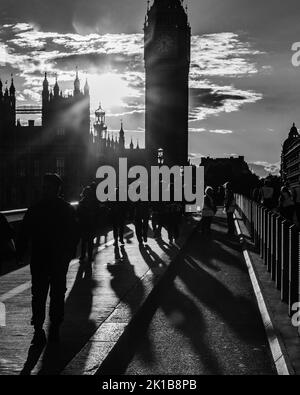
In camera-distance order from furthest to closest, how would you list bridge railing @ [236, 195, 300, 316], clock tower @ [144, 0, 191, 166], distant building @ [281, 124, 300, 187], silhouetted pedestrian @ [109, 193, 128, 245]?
clock tower @ [144, 0, 191, 166]
distant building @ [281, 124, 300, 187]
silhouetted pedestrian @ [109, 193, 128, 245]
bridge railing @ [236, 195, 300, 316]

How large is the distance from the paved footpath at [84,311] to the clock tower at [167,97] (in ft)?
395

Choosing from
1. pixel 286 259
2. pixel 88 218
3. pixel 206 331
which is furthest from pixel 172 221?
pixel 206 331

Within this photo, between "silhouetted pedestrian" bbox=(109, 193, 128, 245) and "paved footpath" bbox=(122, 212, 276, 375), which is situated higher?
"silhouetted pedestrian" bbox=(109, 193, 128, 245)

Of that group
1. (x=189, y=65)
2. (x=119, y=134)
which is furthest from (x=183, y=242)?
(x=189, y=65)

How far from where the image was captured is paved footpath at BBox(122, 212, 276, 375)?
6570 mm

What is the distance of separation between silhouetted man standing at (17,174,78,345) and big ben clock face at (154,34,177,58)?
460ft

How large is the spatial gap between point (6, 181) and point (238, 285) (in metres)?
83.4

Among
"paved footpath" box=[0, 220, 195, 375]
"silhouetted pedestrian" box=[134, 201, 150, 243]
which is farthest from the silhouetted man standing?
"silhouetted pedestrian" box=[134, 201, 150, 243]

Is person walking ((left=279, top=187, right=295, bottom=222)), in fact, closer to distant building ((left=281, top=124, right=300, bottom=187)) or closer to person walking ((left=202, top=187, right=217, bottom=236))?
distant building ((left=281, top=124, right=300, bottom=187))

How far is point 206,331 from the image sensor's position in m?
8.27

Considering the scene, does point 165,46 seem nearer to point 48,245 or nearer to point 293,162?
point 293,162

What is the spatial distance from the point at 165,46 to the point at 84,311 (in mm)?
142570

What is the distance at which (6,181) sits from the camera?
92.9m

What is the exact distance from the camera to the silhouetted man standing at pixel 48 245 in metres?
7.11
